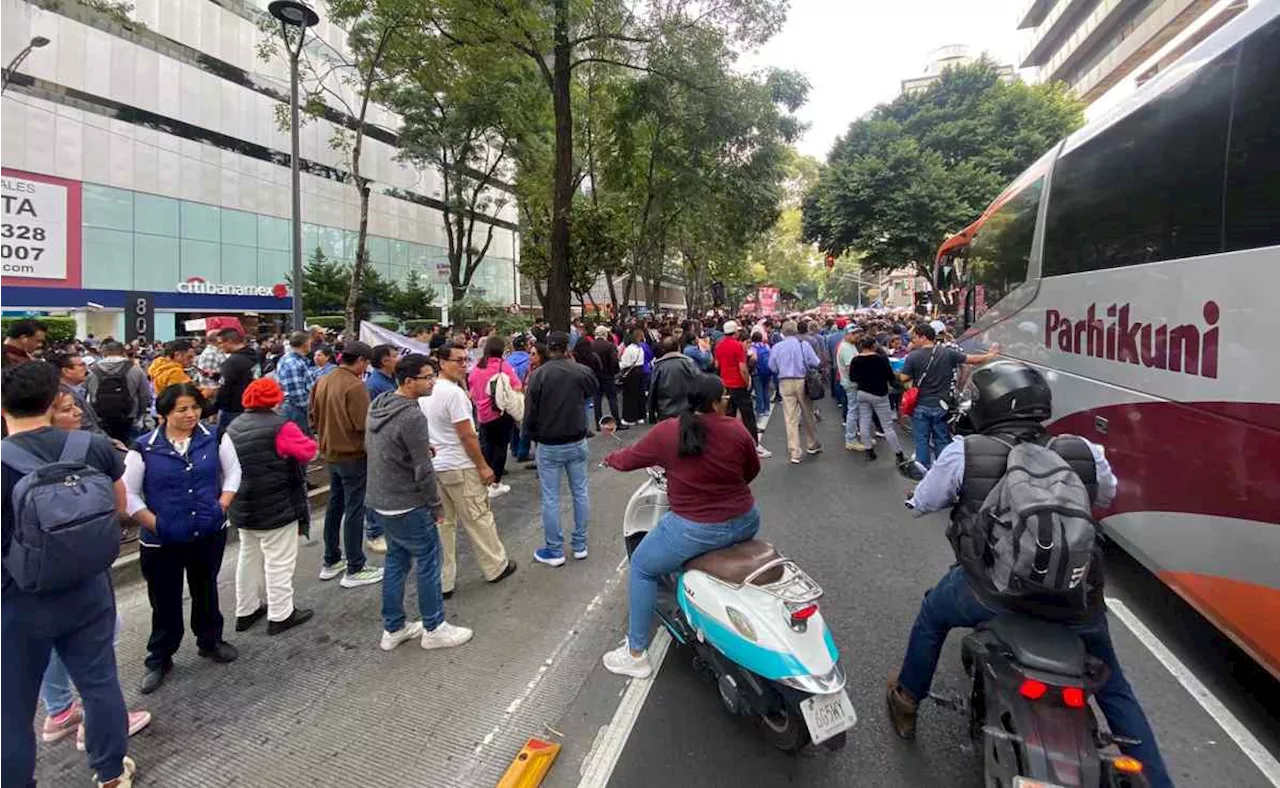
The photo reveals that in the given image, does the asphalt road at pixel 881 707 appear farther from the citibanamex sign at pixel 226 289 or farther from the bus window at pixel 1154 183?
the citibanamex sign at pixel 226 289

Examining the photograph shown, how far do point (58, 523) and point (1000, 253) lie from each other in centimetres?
847

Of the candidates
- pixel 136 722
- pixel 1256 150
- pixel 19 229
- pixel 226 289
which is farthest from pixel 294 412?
pixel 226 289

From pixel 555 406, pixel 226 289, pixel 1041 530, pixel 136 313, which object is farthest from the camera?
pixel 226 289

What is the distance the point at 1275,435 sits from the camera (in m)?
2.88

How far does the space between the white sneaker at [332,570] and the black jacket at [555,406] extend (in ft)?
6.03

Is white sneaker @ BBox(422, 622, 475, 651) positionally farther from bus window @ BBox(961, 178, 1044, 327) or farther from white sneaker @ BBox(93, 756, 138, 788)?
bus window @ BBox(961, 178, 1044, 327)

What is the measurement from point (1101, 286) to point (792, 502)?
3.25 metres

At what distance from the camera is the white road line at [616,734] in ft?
9.00

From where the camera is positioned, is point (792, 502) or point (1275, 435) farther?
point (792, 502)

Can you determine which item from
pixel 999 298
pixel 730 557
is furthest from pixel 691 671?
pixel 999 298

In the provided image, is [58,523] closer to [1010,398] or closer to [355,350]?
[355,350]

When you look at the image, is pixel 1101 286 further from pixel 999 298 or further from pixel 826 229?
pixel 826 229

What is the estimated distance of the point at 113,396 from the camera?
641 cm

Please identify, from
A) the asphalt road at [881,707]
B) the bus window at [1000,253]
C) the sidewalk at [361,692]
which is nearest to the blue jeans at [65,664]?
the sidewalk at [361,692]
